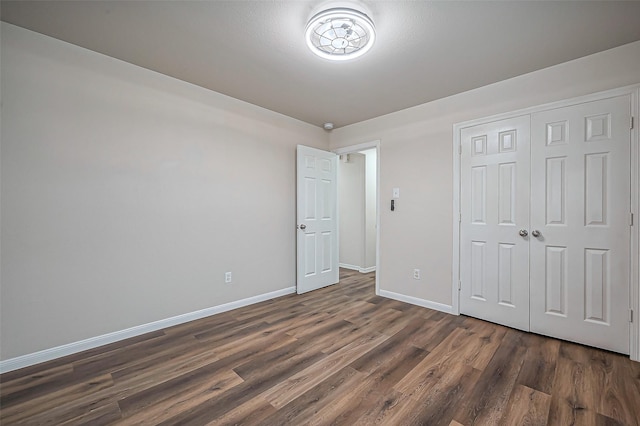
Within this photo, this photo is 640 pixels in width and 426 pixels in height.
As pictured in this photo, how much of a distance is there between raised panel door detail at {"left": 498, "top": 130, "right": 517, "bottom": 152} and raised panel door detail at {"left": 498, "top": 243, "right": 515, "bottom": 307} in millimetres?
953

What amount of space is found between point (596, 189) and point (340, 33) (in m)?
2.42

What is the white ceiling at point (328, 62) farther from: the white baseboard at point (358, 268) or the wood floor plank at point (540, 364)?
the white baseboard at point (358, 268)

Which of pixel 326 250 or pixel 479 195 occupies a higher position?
pixel 479 195

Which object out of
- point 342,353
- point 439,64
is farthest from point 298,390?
point 439,64

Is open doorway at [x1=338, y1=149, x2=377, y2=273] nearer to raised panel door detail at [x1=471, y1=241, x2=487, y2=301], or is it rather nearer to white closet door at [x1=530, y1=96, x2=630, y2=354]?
raised panel door detail at [x1=471, y1=241, x2=487, y2=301]

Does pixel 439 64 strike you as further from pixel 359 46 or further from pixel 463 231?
pixel 463 231

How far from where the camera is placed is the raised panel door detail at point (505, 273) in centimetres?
269

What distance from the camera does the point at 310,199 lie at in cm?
392

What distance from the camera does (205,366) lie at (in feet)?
6.68

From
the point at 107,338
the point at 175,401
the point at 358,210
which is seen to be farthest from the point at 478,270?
the point at 107,338

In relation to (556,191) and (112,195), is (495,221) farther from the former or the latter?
(112,195)

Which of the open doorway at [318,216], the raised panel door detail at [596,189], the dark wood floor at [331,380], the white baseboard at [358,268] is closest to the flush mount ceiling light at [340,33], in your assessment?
the open doorway at [318,216]

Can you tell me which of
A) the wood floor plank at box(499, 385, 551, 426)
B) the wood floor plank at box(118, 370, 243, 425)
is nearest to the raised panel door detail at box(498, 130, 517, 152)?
the wood floor plank at box(499, 385, 551, 426)

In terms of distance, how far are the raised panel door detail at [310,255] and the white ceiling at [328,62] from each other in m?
1.96
